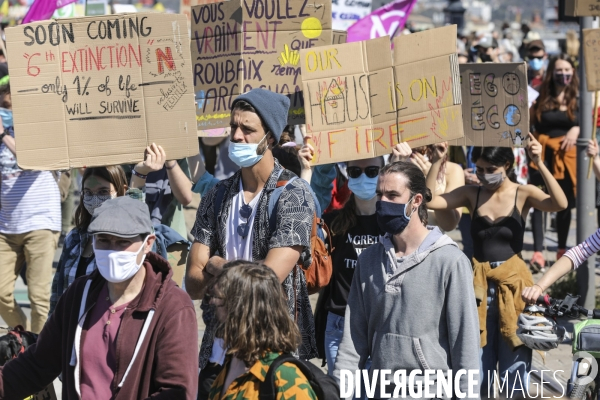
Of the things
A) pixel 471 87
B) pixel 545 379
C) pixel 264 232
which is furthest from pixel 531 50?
pixel 264 232

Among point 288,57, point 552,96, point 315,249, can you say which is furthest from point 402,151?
point 552,96

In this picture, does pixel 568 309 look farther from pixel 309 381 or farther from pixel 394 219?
pixel 309 381

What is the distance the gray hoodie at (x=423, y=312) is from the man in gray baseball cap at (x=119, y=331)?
0.87m

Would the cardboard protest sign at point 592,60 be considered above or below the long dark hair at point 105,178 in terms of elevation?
above

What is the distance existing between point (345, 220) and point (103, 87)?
143cm

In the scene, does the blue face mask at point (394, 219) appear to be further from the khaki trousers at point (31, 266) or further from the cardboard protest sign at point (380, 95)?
the khaki trousers at point (31, 266)

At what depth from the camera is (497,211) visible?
5770 mm

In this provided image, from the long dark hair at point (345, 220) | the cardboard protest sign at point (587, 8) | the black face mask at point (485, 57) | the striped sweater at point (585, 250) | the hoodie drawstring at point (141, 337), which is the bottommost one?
the striped sweater at point (585, 250)

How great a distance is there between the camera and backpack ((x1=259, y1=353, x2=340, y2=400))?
10.6ft

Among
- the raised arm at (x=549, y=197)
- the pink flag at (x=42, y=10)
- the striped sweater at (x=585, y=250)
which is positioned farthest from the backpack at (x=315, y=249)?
the pink flag at (x=42, y=10)

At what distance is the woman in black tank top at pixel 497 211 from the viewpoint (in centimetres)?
552

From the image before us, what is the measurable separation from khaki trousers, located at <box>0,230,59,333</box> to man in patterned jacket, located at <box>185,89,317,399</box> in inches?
113

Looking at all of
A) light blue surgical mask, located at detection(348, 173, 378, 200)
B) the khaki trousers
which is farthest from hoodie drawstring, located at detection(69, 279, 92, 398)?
the khaki trousers

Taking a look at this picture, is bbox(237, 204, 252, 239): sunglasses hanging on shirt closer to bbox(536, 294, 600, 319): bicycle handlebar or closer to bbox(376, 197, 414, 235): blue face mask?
bbox(376, 197, 414, 235): blue face mask
